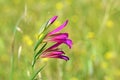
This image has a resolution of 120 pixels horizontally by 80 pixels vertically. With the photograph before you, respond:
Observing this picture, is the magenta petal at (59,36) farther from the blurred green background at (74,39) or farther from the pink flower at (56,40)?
the blurred green background at (74,39)

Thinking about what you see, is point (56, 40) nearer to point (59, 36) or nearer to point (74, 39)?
point (59, 36)

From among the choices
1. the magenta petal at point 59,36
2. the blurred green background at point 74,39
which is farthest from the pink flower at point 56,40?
the blurred green background at point 74,39

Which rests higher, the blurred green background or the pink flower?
the blurred green background

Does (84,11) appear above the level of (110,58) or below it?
above

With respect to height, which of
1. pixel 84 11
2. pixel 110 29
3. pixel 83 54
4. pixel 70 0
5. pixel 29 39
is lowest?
pixel 83 54

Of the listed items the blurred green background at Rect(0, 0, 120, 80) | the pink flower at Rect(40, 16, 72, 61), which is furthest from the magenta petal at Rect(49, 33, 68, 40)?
the blurred green background at Rect(0, 0, 120, 80)

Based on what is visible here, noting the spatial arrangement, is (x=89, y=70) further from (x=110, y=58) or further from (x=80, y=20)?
(x=80, y=20)

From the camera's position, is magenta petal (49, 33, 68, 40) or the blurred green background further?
the blurred green background

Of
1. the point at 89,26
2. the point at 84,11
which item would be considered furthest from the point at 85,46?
the point at 84,11

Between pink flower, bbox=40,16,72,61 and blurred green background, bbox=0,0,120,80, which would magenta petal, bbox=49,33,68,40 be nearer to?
pink flower, bbox=40,16,72,61
